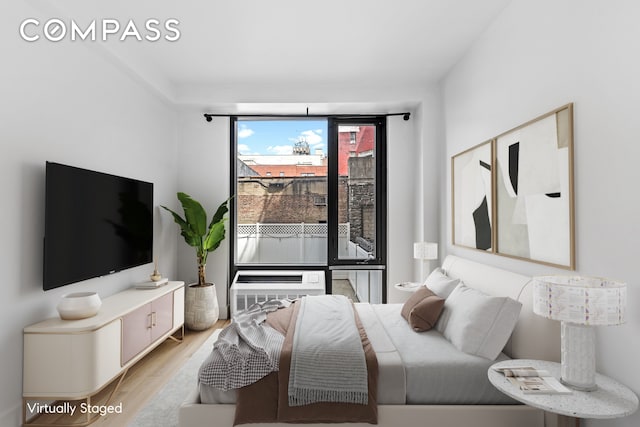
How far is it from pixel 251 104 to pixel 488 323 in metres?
3.31

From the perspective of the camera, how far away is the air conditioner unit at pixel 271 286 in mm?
4398

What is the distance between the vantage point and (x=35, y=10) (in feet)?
7.91

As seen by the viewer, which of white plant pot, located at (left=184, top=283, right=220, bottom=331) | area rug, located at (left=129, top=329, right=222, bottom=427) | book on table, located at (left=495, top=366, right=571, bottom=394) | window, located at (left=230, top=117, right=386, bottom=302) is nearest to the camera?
book on table, located at (left=495, top=366, right=571, bottom=394)

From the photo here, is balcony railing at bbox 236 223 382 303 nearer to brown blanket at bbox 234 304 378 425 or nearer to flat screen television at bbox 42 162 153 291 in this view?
flat screen television at bbox 42 162 153 291

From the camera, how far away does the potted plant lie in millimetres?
4195

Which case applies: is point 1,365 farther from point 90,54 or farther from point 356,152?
point 356,152

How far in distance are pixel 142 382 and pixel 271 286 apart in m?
1.78

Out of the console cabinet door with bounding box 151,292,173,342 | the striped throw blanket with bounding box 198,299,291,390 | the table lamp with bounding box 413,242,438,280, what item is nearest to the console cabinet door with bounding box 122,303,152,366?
the console cabinet door with bounding box 151,292,173,342

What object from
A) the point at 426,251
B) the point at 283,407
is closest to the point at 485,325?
the point at 283,407

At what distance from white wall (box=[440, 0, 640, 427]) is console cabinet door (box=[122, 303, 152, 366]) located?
2.80 meters

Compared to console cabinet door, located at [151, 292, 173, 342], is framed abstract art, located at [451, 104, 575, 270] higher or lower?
higher

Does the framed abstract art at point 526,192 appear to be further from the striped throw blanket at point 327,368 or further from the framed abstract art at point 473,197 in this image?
the striped throw blanket at point 327,368

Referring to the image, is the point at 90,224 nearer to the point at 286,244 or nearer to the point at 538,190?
the point at 286,244

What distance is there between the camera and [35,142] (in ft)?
7.82
